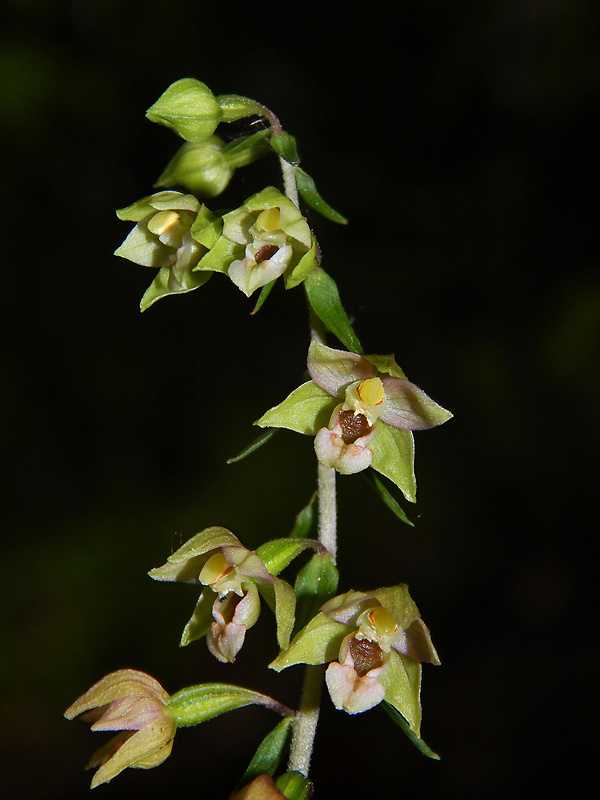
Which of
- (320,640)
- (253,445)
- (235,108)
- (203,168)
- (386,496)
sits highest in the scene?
(235,108)

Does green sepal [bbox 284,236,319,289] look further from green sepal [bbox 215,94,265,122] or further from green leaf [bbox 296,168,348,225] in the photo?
green sepal [bbox 215,94,265,122]

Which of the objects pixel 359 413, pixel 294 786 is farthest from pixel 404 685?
pixel 359 413

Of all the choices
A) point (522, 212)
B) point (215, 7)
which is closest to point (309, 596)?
point (522, 212)

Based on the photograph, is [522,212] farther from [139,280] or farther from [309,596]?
[309,596]

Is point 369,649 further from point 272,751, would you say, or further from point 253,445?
point 253,445

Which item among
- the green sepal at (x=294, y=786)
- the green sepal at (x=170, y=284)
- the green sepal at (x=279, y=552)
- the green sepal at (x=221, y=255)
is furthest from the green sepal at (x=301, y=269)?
the green sepal at (x=294, y=786)

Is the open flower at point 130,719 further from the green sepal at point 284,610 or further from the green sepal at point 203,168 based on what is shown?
the green sepal at point 203,168

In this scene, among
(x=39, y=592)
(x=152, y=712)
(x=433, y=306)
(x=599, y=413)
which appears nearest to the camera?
(x=152, y=712)
